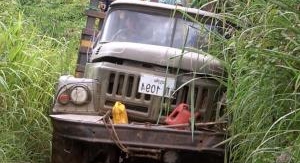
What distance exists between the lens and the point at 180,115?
468 centimetres

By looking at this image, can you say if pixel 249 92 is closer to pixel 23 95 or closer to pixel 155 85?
pixel 155 85

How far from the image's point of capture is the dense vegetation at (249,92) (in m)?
3.57

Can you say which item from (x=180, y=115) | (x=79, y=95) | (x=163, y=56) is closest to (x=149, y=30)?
(x=163, y=56)

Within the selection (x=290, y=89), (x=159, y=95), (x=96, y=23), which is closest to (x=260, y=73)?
(x=290, y=89)

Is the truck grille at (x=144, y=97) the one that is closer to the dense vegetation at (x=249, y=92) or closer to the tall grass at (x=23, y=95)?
the dense vegetation at (x=249, y=92)

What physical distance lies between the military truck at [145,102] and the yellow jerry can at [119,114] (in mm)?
75

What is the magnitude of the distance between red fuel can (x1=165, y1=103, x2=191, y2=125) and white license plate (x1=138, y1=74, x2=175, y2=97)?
0.76ft

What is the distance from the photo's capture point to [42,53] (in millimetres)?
6953

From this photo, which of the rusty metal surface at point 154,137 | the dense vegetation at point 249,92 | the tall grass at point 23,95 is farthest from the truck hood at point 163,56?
the tall grass at point 23,95

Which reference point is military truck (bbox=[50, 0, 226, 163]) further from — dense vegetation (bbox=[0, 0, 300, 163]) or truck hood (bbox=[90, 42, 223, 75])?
dense vegetation (bbox=[0, 0, 300, 163])

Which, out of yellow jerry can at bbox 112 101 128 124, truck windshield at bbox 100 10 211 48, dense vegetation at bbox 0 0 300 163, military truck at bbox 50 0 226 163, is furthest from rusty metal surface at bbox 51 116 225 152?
truck windshield at bbox 100 10 211 48

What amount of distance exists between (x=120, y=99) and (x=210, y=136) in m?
1.02

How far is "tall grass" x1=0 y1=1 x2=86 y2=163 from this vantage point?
18.3 feet

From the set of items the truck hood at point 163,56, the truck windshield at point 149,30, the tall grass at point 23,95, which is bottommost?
the tall grass at point 23,95
